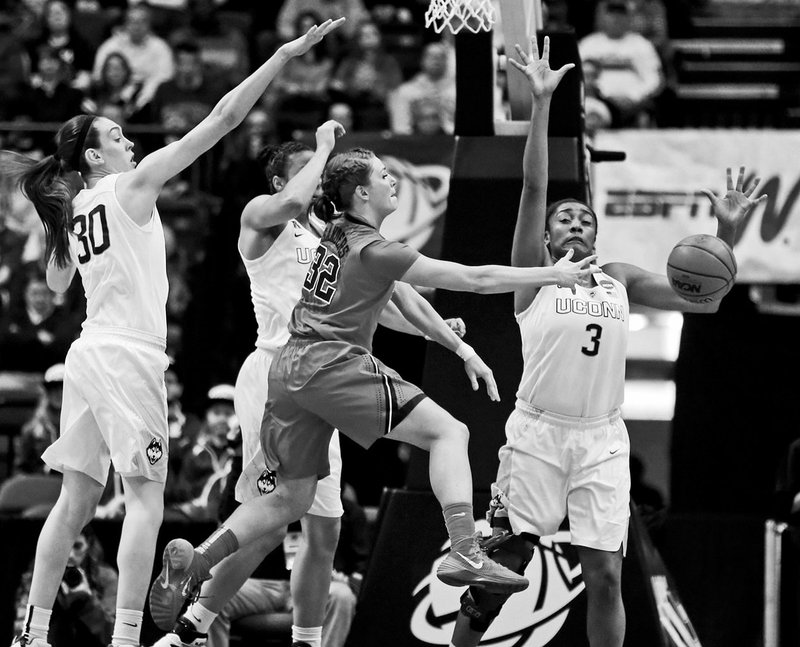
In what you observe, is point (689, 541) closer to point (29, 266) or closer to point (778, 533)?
A: point (778, 533)

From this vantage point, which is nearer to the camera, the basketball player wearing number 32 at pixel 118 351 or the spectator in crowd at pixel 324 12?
the basketball player wearing number 32 at pixel 118 351

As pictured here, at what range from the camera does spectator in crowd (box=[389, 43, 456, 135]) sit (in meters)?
13.7

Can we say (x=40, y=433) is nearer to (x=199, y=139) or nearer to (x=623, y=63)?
(x=199, y=139)

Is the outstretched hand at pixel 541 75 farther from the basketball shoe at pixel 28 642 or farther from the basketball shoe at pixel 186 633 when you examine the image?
the basketball shoe at pixel 28 642

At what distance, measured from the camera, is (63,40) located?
15391 mm

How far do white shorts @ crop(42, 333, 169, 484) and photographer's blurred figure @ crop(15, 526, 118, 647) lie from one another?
8.48 ft

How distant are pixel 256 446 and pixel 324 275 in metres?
1.13

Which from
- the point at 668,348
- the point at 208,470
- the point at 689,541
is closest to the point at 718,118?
the point at 668,348

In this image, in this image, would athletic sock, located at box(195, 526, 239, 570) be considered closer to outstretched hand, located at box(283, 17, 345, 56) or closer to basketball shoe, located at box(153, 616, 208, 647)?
basketball shoe, located at box(153, 616, 208, 647)

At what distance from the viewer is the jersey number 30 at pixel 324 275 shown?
604 centimetres

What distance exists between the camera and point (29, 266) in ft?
42.1

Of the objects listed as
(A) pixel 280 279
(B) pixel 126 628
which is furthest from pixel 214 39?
(B) pixel 126 628

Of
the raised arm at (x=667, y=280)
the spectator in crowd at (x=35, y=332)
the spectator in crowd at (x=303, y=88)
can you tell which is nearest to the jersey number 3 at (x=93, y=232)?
the raised arm at (x=667, y=280)

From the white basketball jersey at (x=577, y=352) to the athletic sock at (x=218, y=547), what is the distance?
1.63m
